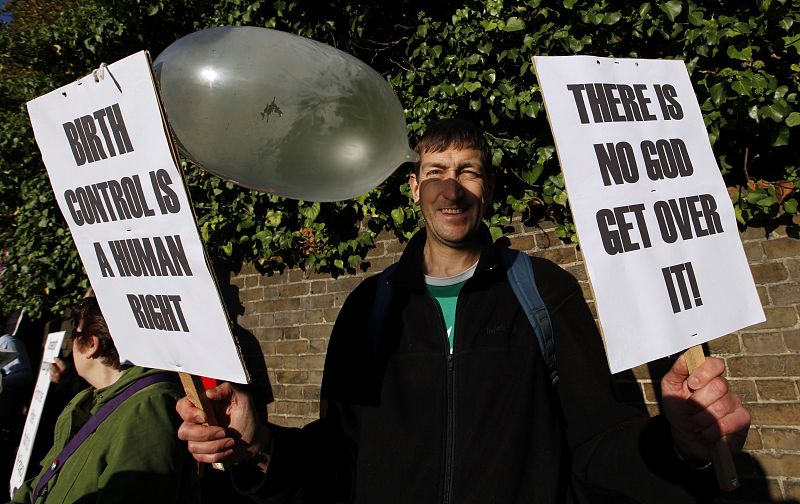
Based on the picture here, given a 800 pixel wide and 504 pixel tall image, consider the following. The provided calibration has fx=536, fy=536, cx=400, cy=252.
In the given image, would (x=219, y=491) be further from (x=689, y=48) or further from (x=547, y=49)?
(x=689, y=48)

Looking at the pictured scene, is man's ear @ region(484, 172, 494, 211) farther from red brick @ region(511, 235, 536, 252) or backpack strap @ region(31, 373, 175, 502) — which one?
backpack strap @ region(31, 373, 175, 502)

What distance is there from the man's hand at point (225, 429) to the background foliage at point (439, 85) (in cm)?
186

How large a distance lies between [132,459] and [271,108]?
133 centimetres

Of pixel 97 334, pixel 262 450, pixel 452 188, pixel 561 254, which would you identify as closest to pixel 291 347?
pixel 97 334

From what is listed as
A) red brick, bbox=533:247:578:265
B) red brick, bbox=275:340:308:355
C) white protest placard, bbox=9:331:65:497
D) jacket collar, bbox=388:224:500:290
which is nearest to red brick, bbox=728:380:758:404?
red brick, bbox=533:247:578:265

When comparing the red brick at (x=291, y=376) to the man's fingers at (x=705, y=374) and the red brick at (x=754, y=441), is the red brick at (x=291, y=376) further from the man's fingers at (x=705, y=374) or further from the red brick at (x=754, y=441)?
the man's fingers at (x=705, y=374)

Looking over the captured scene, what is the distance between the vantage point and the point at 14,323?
6.82 meters

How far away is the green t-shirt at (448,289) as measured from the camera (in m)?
1.63

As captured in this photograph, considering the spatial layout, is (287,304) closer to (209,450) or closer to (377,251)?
(377,251)

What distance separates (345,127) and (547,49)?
1695 mm

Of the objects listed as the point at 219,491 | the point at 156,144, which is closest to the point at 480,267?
the point at 156,144

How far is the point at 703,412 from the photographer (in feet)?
3.50

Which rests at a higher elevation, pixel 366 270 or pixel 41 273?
pixel 41 273

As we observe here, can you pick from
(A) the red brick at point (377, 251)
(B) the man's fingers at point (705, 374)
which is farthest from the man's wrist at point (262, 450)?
(A) the red brick at point (377, 251)
